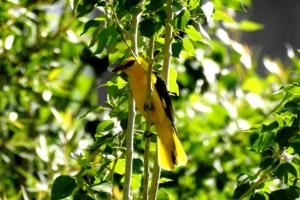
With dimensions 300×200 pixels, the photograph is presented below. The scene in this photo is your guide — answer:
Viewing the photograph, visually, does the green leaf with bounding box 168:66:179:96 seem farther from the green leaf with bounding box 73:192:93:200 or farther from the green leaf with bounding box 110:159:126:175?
the green leaf with bounding box 73:192:93:200

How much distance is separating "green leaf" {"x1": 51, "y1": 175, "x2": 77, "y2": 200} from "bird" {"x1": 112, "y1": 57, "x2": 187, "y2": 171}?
352mm

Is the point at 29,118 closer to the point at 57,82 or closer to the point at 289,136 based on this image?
the point at 57,82

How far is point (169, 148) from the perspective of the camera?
7.70 ft

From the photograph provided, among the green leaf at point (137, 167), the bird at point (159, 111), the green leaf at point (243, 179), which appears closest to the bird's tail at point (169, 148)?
the bird at point (159, 111)

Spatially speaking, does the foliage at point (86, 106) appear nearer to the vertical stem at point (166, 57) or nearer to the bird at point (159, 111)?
the bird at point (159, 111)

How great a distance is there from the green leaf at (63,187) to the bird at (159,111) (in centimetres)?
35

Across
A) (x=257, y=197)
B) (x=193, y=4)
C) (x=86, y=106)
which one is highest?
(x=193, y=4)

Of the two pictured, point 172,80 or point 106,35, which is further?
point 172,80

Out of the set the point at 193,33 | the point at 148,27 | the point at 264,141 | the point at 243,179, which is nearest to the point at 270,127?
the point at 264,141

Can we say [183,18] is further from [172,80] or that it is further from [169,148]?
[169,148]

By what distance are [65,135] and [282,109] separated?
2040mm

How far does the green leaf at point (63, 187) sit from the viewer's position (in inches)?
76.8

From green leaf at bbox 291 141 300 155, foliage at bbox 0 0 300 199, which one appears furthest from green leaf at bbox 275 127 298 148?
foliage at bbox 0 0 300 199

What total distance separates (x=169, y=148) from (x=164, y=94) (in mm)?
236
